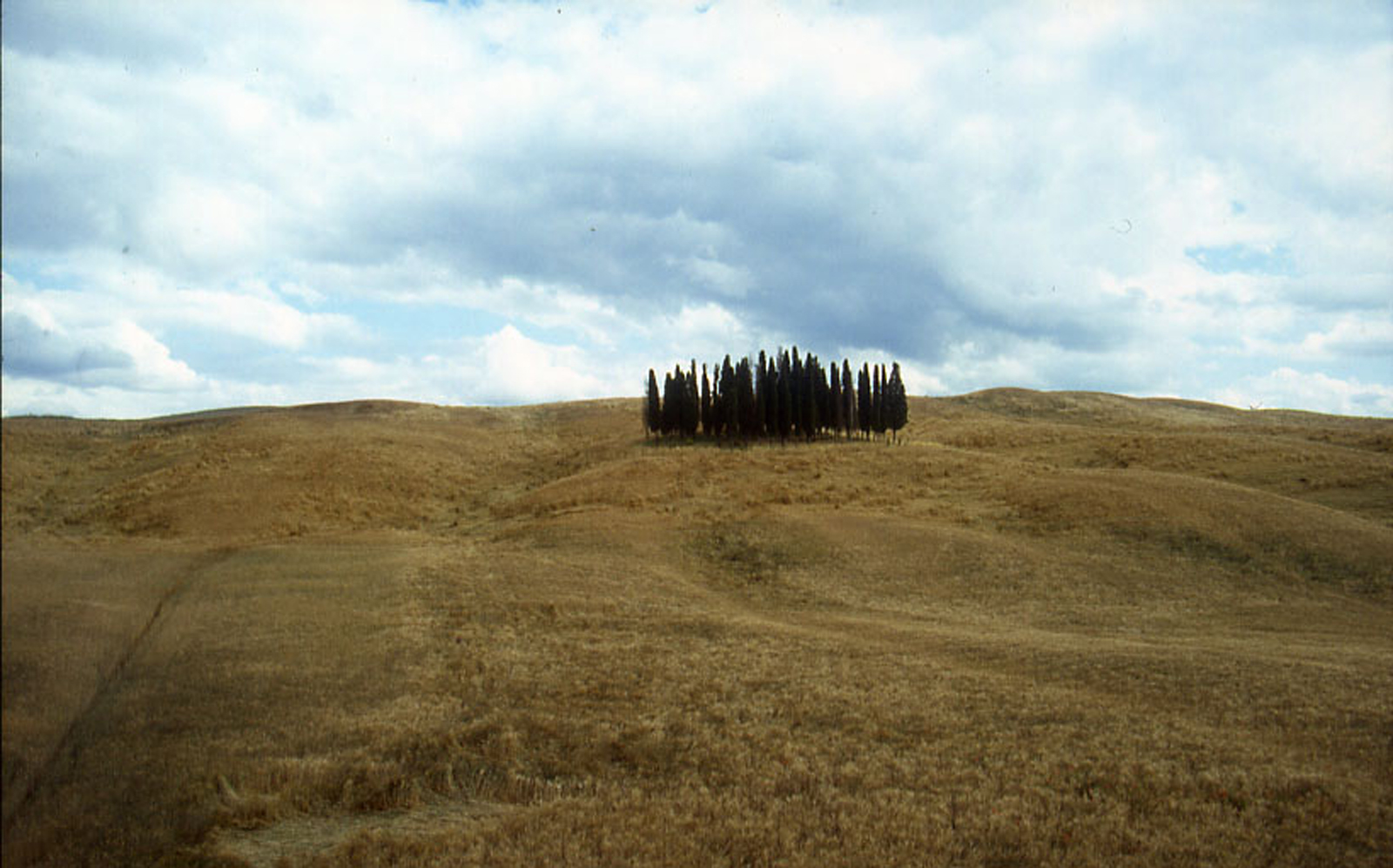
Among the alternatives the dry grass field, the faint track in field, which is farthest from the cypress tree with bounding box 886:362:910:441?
the faint track in field

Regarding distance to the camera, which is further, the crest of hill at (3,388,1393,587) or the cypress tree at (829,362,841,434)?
the cypress tree at (829,362,841,434)

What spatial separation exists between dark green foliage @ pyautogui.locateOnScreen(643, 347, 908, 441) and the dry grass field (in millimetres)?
44064

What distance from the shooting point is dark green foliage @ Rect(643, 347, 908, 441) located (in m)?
77.4

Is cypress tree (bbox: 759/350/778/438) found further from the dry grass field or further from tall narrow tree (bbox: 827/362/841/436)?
the dry grass field

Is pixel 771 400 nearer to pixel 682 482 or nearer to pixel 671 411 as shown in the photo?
pixel 671 411

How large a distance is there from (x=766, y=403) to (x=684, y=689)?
2494 inches

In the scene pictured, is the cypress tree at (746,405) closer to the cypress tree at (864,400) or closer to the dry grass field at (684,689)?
the cypress tree at (864,400)

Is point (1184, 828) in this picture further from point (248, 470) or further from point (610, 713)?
point (248, 470)

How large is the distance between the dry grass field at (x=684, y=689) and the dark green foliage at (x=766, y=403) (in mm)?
44064

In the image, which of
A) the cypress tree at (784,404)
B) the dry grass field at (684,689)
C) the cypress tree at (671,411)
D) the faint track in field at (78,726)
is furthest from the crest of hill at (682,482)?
the cypress tree at (784,404)

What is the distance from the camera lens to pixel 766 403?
77188 mm

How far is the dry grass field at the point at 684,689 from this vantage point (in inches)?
293

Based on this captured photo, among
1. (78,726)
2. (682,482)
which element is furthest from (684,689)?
(682,482)

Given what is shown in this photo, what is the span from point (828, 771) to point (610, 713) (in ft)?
12.2
